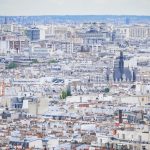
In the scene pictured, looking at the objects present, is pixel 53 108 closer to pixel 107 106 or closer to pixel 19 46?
pixel 107 106

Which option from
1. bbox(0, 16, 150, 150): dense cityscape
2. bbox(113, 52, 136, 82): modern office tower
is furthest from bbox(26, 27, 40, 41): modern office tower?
bbox(113, 52, 136, 82): modern office tower

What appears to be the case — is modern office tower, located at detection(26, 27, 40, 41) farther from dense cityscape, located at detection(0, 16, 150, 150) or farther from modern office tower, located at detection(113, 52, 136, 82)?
modern office tower, located at detection(113, 52, 136, 82)

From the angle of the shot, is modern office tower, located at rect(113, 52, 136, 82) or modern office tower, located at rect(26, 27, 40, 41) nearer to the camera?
modern office tower, located at rect(113, 52, 136, 82)

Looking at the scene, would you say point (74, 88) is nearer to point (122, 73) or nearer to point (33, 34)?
point (122, 73)

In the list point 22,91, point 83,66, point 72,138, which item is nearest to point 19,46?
point 83,66

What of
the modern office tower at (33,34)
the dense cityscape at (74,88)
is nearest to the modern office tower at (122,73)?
the dense cityscape at (74,88)
